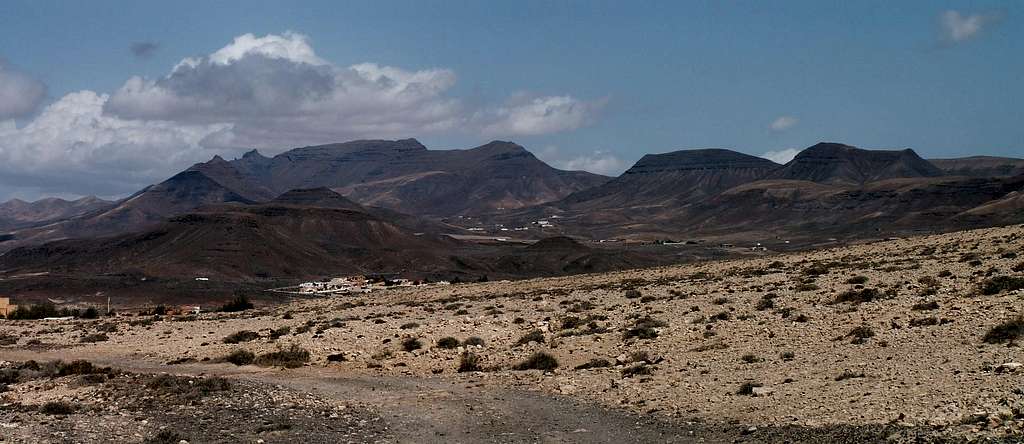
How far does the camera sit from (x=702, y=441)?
47.4 ft

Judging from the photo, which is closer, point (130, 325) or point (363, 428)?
point (363, 428)

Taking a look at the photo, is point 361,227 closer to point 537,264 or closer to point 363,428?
point 537,264

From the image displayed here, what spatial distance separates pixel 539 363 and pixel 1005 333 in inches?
387

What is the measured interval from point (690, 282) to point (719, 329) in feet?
52.5

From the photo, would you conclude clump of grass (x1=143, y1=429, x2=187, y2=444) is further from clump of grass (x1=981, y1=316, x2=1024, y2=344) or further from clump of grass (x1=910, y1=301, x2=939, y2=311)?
clump of grass (x1=910, y1=301, x2=939, y2=311)

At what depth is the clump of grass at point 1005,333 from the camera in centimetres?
1780

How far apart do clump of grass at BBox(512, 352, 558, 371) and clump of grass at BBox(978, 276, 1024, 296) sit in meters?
10.9

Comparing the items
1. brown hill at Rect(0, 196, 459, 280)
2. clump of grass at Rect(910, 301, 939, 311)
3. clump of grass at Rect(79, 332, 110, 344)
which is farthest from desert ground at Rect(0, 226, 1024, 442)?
brown hill at Rect(0, 196, 459, 280)

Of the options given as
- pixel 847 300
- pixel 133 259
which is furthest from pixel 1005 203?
pixel 847 300

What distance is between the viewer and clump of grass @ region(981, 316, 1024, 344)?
17797 millimetres

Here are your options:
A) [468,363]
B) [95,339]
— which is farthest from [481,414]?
[95,339]

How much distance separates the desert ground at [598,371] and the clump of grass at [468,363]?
0.16 ft

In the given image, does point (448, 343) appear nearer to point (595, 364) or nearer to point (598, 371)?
point (595, 364)

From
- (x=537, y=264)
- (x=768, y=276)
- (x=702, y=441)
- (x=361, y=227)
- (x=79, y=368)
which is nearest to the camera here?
(x=702, y=441)
